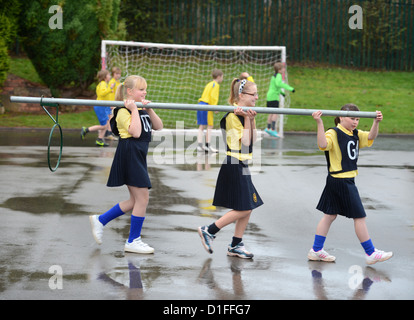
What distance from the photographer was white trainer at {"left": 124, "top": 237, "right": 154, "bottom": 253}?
22.7 feet

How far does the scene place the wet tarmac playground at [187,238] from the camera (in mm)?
5848

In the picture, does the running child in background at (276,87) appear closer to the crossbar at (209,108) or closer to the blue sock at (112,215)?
the blue sock at (112,215)

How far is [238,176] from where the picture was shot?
6812mm

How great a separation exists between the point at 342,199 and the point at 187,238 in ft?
5.78

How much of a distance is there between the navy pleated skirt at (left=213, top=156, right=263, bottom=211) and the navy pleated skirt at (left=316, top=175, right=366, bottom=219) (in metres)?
0.67

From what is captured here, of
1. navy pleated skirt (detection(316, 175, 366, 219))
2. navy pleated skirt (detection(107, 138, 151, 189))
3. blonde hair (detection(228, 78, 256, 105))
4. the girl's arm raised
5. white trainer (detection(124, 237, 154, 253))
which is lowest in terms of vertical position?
white trainer (detection(124, 237, 154, 253))

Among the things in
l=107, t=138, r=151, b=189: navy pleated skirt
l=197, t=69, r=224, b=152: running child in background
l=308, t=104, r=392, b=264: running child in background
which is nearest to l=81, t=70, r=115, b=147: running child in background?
l=197, t=69, r=224, b=152: running child in background

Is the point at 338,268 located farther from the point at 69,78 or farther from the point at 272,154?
the point at 69,78

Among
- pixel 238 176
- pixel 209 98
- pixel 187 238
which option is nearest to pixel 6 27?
pixel 209 98

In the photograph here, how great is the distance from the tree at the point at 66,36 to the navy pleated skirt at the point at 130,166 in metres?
12.9

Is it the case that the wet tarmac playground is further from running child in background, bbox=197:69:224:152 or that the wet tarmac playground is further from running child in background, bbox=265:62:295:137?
running child in background, bbox=265:62:295:137

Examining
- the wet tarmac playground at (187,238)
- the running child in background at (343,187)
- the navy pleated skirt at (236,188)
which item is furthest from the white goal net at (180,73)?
the running child in background at (343,187)

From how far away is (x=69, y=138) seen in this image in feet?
55.1
